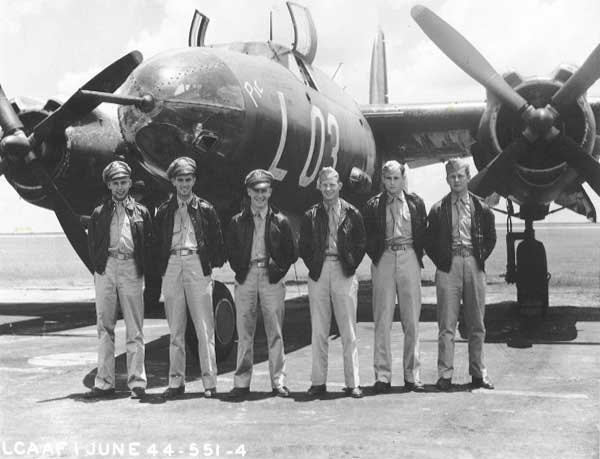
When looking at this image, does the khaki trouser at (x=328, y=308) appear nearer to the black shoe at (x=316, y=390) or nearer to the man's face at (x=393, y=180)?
the black shoe at (x=316, y=390)

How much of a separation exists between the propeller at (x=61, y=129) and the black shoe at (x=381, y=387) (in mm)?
4008

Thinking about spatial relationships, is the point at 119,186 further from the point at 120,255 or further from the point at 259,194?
the point at 259,194

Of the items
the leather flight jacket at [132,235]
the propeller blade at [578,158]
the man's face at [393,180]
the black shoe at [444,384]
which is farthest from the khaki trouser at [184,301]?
the propeller blade at [578,158]

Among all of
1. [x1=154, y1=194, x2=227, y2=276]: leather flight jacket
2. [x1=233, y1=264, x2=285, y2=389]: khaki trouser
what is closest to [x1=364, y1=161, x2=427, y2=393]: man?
[x1=233, y1=264, x2=285, y2=389]: khaki trouser

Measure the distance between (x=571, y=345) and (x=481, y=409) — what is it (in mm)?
3904

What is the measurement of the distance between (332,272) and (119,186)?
7.23 ft

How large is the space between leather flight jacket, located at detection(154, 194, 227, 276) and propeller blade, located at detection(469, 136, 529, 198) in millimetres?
4963

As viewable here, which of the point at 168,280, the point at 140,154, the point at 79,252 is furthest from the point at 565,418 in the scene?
the point at 79,252

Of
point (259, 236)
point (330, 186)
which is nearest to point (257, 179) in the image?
point (259, 236)

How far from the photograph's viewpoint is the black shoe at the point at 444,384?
6.44 metres

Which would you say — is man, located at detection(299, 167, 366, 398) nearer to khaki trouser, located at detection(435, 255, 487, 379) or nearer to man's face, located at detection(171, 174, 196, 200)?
khaki trouser, located at detection(435, 255, 487, 379)

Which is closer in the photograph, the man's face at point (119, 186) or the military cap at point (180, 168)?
the military cap at point (180, 168)

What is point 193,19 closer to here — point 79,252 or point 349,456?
point 79,252

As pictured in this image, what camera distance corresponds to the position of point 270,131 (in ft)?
25.7
